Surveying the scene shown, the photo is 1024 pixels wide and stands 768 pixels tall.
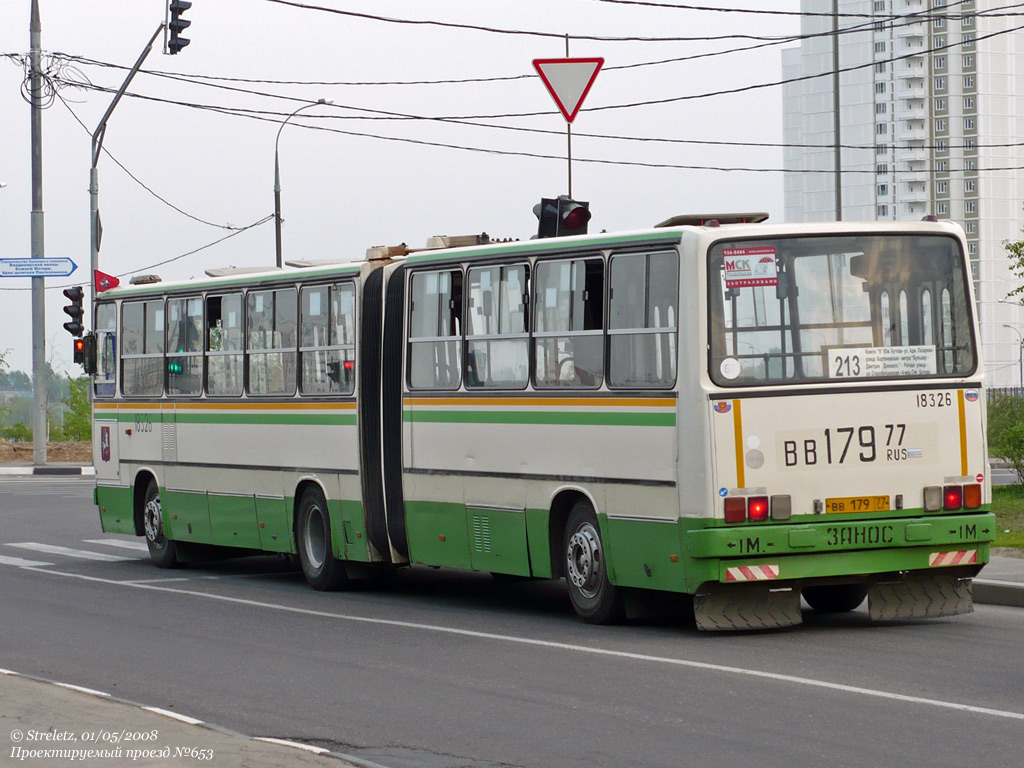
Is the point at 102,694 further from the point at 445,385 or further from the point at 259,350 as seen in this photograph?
the point at 259,350

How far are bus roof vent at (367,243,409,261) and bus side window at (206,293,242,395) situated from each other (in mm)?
2371

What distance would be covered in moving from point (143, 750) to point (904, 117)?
140828mm

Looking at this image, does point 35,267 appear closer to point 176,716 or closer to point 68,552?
point 68,552

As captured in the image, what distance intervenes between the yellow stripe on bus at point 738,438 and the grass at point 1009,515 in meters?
5.25

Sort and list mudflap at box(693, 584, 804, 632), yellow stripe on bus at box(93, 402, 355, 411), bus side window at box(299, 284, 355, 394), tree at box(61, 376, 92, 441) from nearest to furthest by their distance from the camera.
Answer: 1. mudflap at box(693, 584, 804, 632)
2. bus side window at box(299, 284, 355, 394)
3. yellow stripe on bus at box(93, 402, 355, 411)
4. tree at box(61, 376, 92, 441)

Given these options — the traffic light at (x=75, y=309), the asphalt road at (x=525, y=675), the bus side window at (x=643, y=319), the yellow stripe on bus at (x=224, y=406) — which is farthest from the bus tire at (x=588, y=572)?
the traffic light at (x=75, y=309)

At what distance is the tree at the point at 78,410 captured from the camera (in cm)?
6400


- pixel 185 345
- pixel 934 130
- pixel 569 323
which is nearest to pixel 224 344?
pixel 185 345

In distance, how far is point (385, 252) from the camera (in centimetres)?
1602

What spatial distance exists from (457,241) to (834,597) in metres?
4.45

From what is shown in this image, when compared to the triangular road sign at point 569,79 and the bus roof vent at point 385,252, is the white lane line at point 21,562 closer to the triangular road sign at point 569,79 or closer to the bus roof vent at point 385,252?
the bus roof vent at point 385,252

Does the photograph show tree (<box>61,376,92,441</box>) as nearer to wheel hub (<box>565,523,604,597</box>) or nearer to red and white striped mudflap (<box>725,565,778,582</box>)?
wheel hub (<box>565,523,604,597</box>)

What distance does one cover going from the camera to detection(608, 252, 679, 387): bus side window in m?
12.1

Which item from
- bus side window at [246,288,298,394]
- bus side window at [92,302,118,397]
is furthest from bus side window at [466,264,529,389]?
bus side window at [92,302,118,397]
